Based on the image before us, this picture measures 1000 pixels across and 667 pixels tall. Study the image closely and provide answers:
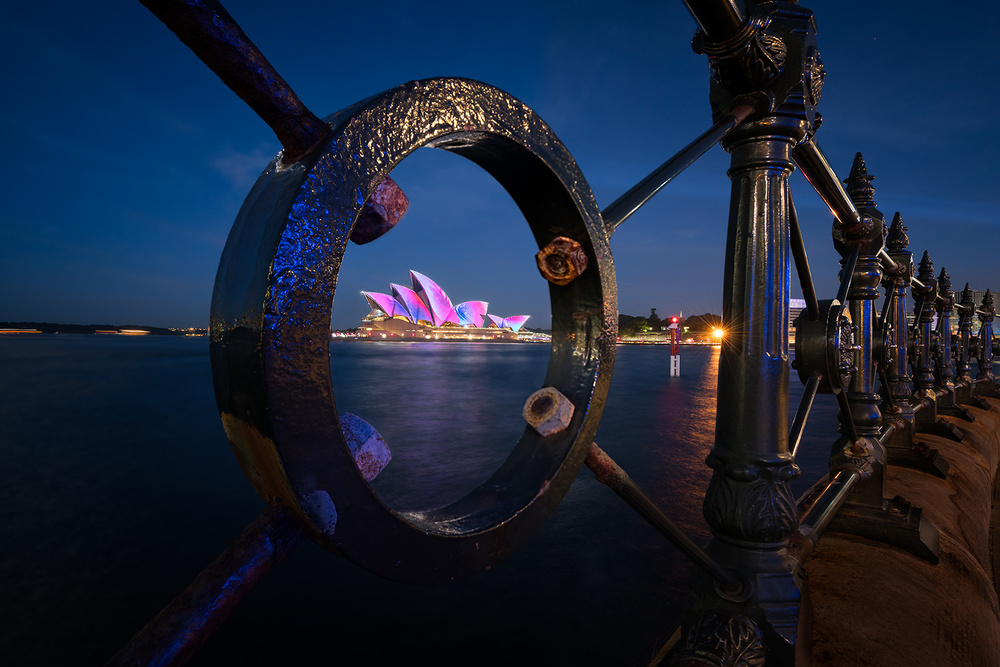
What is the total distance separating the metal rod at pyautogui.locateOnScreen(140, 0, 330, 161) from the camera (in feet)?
1.33

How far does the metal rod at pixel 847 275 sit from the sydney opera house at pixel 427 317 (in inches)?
2187

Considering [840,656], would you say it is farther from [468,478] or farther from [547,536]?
[468,478]

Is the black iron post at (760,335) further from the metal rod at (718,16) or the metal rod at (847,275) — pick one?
the metal rod at (847,275)

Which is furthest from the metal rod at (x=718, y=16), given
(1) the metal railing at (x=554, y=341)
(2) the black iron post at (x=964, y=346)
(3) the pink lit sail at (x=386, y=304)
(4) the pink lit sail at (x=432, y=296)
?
(3) the pink lit sail at (x=386, y=304)

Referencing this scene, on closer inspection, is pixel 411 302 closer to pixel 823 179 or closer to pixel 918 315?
pixel 918 315

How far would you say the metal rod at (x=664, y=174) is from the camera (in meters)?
0.86

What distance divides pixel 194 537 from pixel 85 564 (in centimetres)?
88

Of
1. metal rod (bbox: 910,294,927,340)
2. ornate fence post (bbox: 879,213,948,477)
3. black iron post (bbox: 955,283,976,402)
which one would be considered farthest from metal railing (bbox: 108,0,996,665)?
black iron post (bbox: 955,283,976,402)

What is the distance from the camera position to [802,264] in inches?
61.5

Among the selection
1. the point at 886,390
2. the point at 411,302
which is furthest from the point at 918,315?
the point at 411,302

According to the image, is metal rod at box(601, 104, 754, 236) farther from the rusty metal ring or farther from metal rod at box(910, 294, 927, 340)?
metal rod at box(910, 294, 927, 340)

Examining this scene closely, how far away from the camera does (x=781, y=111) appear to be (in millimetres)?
1229

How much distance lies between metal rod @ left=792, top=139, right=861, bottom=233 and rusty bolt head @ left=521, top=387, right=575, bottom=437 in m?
1.13

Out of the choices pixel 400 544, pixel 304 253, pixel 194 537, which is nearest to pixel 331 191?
pixel 304 253
